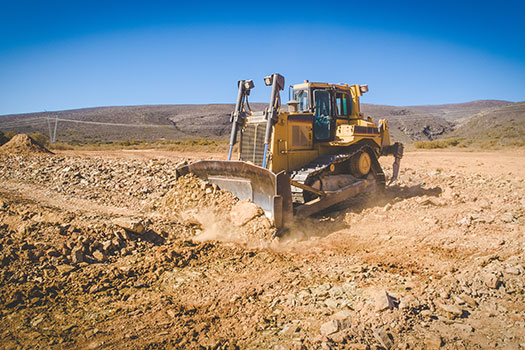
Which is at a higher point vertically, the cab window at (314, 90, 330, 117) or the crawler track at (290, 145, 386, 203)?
the cab window at (314, 90, 330, 117)

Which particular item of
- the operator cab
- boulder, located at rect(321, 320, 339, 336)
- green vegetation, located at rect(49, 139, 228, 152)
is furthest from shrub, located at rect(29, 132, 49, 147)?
boulder, located at rect(321, 320, 339, 336)

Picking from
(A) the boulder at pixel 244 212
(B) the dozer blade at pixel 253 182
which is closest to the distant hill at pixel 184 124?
(B) the dozer blade at pixel 253 182

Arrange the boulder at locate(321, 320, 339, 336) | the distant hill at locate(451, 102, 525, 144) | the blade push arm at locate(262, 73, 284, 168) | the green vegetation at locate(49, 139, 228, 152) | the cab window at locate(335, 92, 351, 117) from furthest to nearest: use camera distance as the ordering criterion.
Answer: the distant hill at locate(451, 102, 525, 144), the green vegetation at locate(49, 139, 228, 152), the cab window at locate(335, 92, 351, 117), the blade push arm at locate(262, 73, 284, 168), the boulder at locate(321, 320, 339, 336)

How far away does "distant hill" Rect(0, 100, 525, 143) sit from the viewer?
50469mm

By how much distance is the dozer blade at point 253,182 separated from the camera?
20.8 feet

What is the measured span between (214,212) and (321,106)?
3.57m

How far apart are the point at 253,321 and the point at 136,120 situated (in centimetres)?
7305

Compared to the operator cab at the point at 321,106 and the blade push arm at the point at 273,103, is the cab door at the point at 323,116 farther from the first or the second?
the blade push arm at the point at 273,103

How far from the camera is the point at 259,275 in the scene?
16.2 feet

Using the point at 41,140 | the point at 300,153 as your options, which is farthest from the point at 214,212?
the point at 41,140

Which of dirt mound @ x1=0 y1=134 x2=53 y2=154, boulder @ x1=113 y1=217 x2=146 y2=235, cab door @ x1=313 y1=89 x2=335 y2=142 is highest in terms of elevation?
cab door @ x1=313 y1=89 x2=335 y2=142

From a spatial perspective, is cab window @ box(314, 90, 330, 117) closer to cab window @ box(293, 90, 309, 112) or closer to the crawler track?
cab window @ box(293, 90, 309, 112)

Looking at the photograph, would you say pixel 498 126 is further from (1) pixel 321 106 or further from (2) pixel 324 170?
(2) pixel 324 170

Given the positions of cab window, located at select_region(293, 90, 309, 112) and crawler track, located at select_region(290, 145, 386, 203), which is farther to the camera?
cab window, located at select_region(293, 90, 309, 112)
